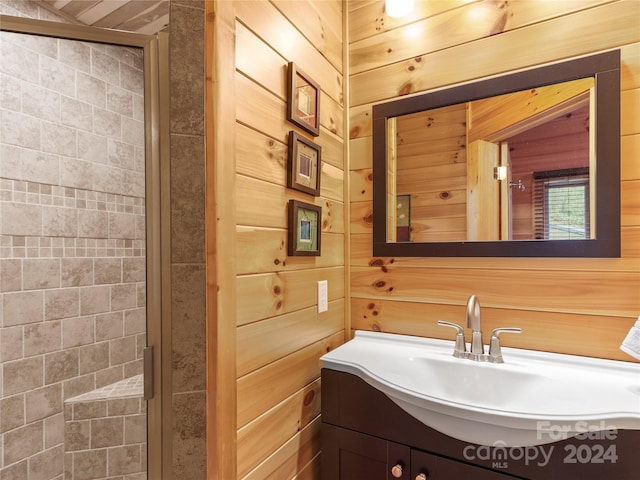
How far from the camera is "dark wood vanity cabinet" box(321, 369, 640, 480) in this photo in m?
0.78

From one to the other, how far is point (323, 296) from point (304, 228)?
309mm

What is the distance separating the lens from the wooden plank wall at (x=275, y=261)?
95cm

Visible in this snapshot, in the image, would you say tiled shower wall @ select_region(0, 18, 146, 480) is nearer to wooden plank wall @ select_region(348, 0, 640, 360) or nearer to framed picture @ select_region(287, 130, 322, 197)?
framed picture @ select_region(287, 130, 322, 197)

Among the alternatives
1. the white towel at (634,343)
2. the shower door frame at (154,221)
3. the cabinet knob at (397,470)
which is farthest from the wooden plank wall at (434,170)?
the shower door frame at (154,221)

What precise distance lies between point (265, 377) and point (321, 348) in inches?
13.9

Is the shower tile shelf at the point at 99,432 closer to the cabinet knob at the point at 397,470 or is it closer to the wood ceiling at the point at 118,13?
the cabinet knob at the point at 397,470

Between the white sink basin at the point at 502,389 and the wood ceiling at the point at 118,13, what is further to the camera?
the wood ceiling at the point at 118,13

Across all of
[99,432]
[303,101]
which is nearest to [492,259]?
[303,101]

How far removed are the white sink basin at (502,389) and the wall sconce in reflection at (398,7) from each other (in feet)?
4.38

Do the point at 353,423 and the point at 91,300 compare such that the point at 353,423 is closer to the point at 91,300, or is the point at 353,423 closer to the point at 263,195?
the point at 263,195

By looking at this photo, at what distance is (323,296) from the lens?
4.43 ft

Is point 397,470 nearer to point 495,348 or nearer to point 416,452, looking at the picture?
point 416,452

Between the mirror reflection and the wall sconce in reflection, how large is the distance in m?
0.42

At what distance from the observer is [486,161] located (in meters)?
1.27
